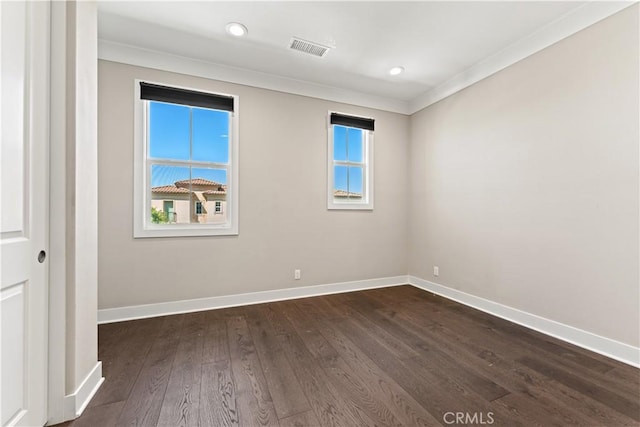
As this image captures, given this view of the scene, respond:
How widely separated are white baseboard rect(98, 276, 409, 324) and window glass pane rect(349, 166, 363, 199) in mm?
1280

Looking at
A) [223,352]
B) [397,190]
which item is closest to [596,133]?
[397,190]

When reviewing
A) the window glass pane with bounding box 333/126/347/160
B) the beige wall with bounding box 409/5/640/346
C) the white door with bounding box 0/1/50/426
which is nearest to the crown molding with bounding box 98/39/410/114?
the window glass pane with bounding box 333/126/347/160

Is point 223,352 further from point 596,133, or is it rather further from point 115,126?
point 596,133

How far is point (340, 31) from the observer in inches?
93.8

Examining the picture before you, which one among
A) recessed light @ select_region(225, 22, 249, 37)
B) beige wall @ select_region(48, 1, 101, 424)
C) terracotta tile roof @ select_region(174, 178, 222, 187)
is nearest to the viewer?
beige wall @ select_region(48, 1, 101, 424)

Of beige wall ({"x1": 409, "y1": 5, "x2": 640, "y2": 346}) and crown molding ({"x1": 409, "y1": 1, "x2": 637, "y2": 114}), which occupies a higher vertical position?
crown molding ({"x1": 409, "y1": 1, "x2": 637, "y2": 114})

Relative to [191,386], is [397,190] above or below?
above

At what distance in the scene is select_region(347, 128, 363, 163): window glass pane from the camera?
373 centimetres

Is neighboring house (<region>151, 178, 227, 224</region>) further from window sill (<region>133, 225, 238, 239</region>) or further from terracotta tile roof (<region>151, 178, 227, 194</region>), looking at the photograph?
window sill (<region>133, 225, 238, 239</region>)

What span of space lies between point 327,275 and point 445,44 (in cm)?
299

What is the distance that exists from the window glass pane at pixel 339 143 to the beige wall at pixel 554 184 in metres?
1.36

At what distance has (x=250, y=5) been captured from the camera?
6.84 feet

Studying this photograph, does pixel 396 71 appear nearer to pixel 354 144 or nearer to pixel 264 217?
pixel 354 144

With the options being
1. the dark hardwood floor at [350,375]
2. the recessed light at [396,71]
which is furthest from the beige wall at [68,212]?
the recessed light at [396,71]
